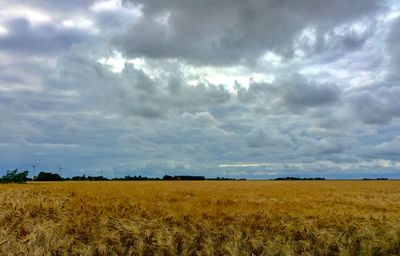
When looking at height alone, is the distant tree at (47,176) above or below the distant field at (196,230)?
above

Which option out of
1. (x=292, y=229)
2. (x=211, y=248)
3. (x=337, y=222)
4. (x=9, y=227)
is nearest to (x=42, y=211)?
(x=9, y=227)

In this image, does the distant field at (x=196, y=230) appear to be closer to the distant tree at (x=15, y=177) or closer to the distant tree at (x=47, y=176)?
the distant tree at (x=15, y=177)

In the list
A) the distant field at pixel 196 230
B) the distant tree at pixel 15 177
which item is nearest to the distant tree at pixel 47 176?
the distant tree at pixel 15 177

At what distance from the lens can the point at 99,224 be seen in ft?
57.4

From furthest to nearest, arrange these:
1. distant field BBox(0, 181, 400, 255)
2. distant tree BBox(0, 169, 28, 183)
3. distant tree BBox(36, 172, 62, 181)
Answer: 1. distant tree BBox(36, 172, 62, 181)
2. distant tree BBox(0, 169, 28, 183)
3. distant field BBox(0, 181, 400, 255)

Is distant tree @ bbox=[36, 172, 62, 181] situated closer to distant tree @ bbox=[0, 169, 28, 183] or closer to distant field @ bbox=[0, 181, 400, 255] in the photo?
distant tree @ bbox=[0, 169, 28, 183]

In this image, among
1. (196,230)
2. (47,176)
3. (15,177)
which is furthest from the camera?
(47,176)

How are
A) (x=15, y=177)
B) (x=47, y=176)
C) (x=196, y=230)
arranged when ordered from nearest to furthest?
1. (x=196, y=230)
2. (x=15, y=177)
3. (x=47, y=176)

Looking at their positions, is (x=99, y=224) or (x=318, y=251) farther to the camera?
(x=99, y=224)

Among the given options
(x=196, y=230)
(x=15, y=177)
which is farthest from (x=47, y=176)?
(x=196, y=230)

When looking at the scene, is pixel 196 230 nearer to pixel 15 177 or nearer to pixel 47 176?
pixel 15 177

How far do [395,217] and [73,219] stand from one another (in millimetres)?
12592

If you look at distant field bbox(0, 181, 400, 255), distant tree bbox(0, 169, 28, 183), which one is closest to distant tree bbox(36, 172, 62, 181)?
distant tree bbox(0, 169, 28, 183)

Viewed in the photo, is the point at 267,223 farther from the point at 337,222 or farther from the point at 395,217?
the point at 395,217
